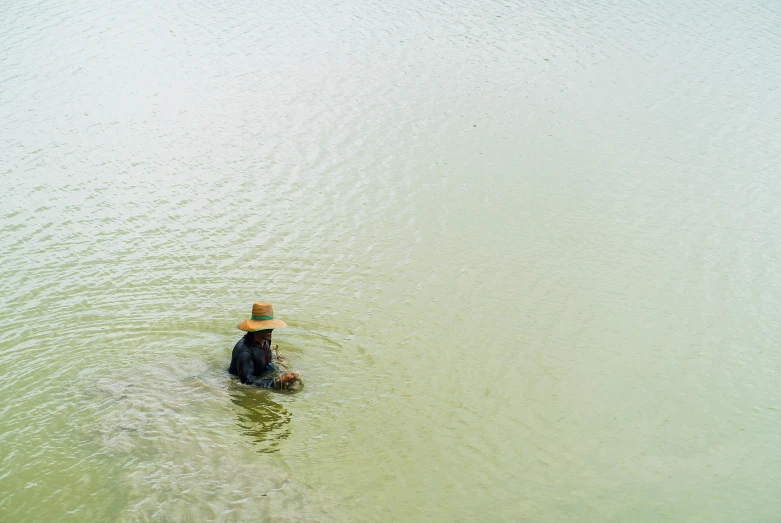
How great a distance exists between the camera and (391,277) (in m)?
9.57

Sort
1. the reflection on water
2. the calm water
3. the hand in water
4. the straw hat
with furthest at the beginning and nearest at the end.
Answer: the hand in water < the straw hat < the reflection on water < the calm water

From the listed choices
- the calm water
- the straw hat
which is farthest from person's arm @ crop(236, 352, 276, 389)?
the straw hat

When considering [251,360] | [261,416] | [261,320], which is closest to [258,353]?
[251,360]

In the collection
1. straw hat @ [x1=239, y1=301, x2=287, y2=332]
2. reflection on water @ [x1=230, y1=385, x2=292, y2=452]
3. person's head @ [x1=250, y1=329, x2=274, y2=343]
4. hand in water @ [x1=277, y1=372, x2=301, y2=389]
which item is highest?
straw hat @ [x1=239, y1=301, x2=287, y2=332]

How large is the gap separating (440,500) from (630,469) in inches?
67.8

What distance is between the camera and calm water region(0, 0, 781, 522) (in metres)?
6.44

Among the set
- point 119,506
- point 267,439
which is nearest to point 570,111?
point 267,439

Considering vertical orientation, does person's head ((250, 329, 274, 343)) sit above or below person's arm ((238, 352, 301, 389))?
above

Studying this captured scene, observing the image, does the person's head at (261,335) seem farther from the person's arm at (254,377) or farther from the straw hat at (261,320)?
the person's arm at (254,377)

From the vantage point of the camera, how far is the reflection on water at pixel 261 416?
680 cm

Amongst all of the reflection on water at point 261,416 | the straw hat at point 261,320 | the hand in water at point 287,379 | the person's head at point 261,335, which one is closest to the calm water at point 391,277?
the reflection on water at point 261,416

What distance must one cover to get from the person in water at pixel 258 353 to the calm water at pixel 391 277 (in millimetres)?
186

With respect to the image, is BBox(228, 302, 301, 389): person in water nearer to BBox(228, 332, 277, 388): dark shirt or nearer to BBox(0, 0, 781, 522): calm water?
BBox(228, 332, 277, 388): dark shirt

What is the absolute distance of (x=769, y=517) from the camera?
6.25 m
